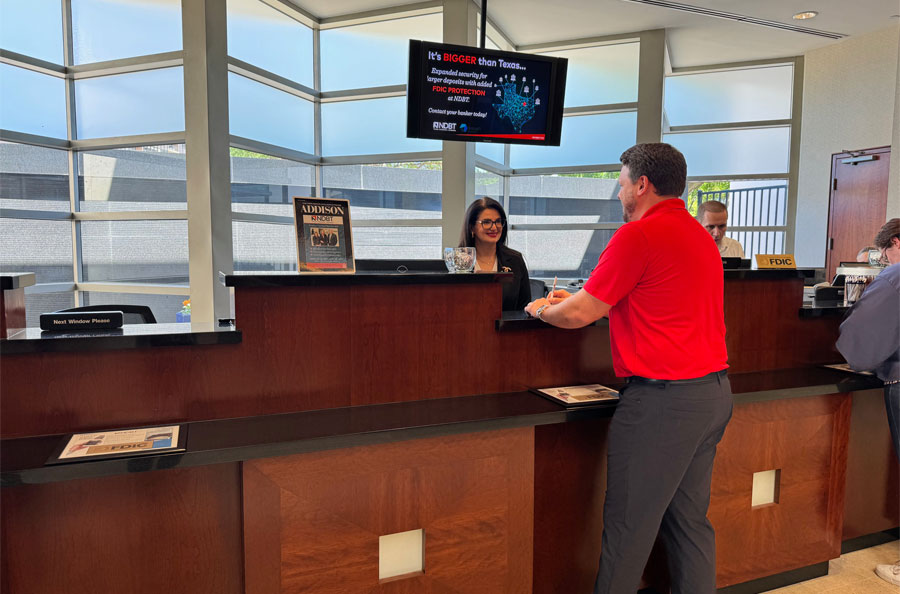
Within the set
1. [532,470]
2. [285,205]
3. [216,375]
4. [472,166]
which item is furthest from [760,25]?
[216,375]

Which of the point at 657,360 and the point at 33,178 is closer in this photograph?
the point at 657,360

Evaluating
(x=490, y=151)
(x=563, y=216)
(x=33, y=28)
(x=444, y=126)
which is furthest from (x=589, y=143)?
(x=33, y=28)

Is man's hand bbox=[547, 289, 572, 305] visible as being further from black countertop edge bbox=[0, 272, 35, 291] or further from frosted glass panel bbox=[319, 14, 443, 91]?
frosted glass panel bbox=[319, 14, 443, 91]

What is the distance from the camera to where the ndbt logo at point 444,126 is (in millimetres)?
3867

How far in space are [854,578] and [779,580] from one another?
0.40 m

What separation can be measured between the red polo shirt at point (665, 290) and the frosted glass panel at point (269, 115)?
161 inches

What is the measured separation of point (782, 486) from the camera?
Answer: 8.31ft

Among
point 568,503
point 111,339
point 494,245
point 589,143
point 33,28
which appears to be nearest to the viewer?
point 111,339

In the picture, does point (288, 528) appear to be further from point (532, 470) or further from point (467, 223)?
point (467, 223)

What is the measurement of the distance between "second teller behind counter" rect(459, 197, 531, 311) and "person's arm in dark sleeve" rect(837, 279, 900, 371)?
5.25 ft

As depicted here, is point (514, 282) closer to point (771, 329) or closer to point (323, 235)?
point (771, 329)

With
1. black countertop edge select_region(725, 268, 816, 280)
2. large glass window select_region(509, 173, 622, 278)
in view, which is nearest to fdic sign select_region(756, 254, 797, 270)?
black countertop edge select_region(725, 268, 816, 280)

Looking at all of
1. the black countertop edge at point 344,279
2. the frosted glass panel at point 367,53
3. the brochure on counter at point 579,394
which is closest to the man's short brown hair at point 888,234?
the brochure on counter at point 579,394

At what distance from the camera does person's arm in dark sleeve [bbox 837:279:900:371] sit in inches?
101
